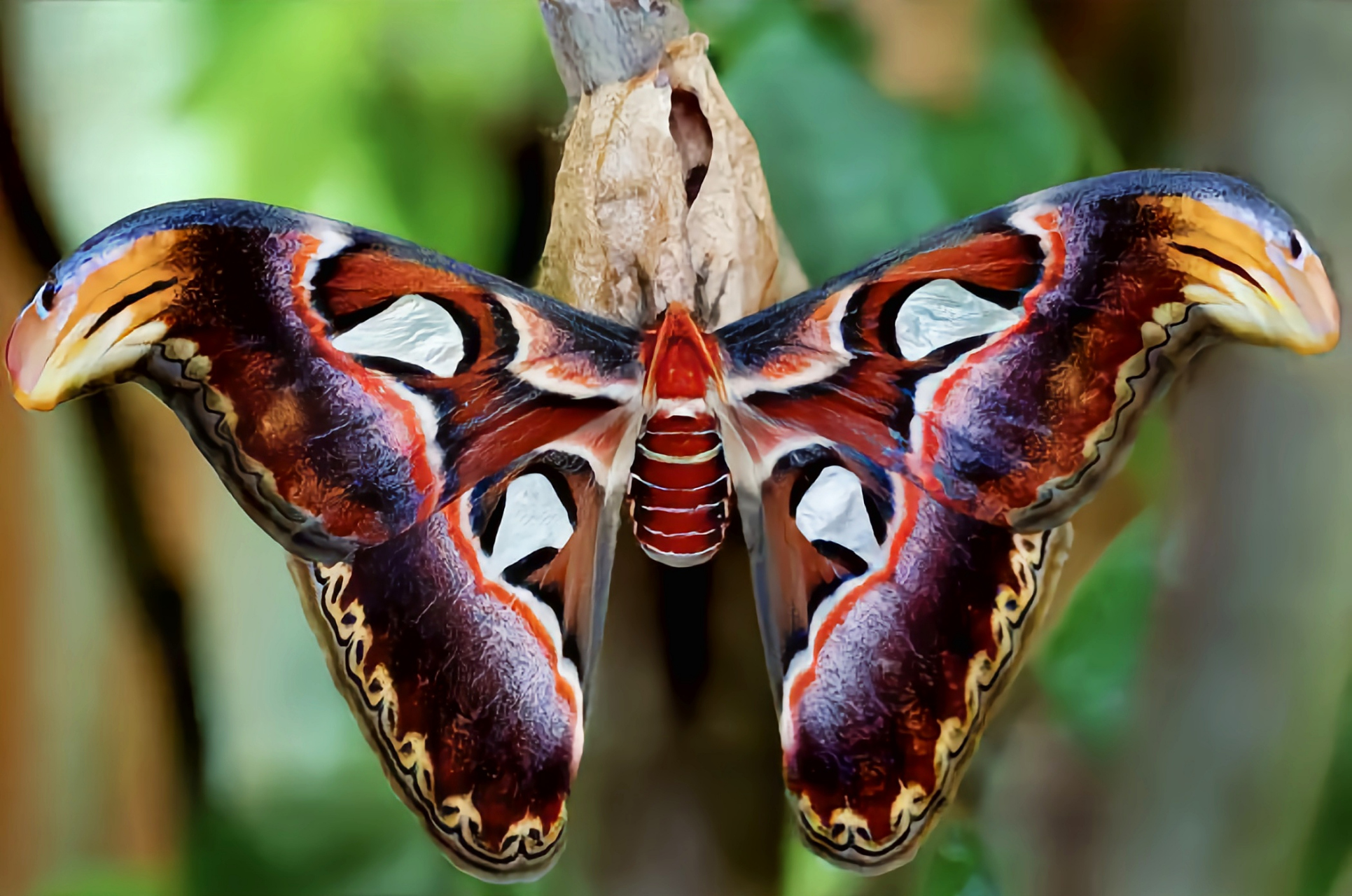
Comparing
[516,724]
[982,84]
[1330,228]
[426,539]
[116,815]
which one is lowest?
[116,815]

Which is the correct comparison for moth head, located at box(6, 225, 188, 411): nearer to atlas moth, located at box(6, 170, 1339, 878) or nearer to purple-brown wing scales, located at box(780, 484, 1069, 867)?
atlas moth, located at box(6, 170, 1339, 878)

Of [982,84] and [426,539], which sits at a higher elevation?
[982,84]

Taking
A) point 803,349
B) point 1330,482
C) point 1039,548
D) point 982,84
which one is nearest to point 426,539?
point 803,349

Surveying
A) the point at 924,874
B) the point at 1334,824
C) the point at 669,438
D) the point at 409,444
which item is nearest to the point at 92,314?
the point at 409,444

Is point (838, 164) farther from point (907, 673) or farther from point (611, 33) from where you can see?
point (907, 673)

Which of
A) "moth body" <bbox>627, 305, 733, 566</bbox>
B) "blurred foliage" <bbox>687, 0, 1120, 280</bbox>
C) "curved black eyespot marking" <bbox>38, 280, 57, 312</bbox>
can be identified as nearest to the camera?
"curved black eyespot marking" <bbox>38, 280, 57, 312</bbox>

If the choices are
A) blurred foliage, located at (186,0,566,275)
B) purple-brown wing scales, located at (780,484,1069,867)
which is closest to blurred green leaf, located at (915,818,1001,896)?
purple-brown wing scales, located at (780,484,1069,867)

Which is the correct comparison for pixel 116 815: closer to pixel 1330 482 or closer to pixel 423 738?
pixel 423 738

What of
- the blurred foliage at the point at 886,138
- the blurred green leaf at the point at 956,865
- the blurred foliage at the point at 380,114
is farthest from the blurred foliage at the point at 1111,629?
the blurred foliage at the point at 380,114
